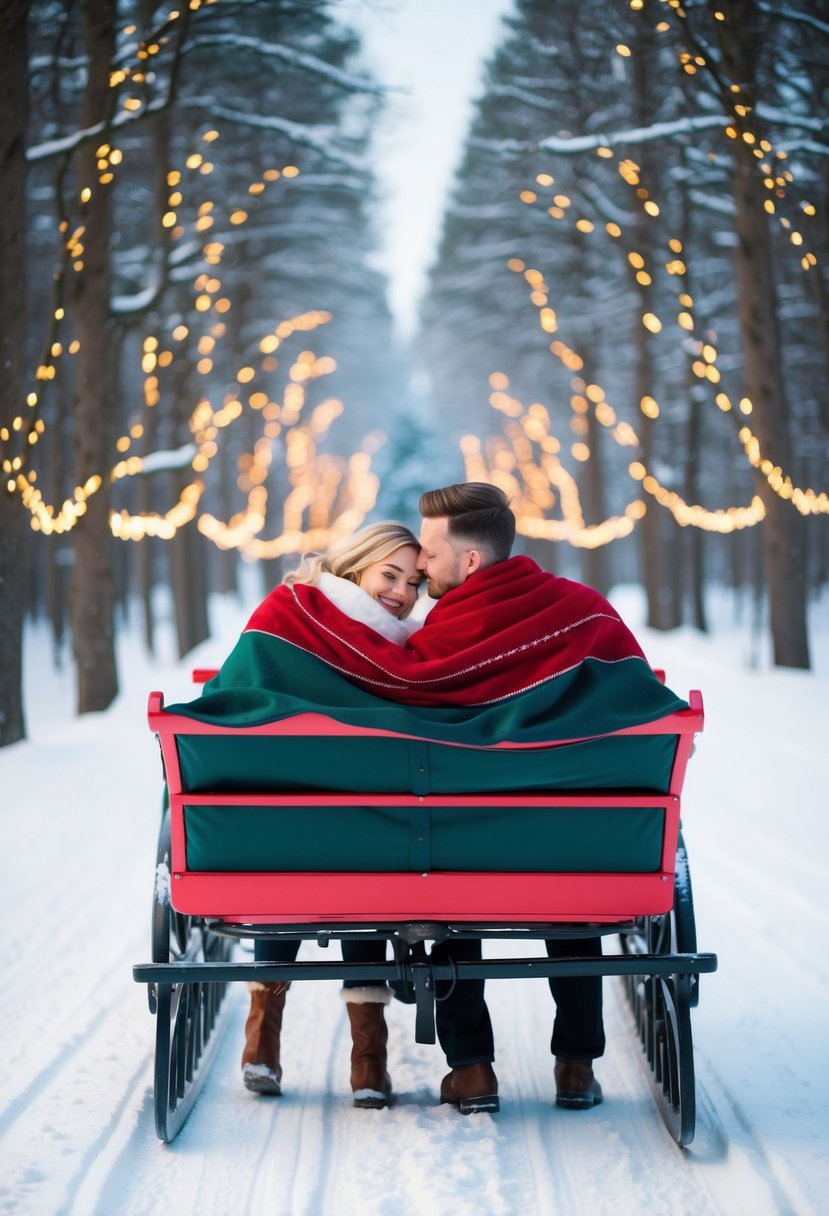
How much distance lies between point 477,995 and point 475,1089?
280mm

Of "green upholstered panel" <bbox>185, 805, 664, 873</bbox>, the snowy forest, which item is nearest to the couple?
"green upholstered panel" <bbox>185, 805, 664, 873</bbox>

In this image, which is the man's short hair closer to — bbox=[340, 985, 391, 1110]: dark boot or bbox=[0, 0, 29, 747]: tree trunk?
bbox=[340, 985, 391, 1110]: dark boot

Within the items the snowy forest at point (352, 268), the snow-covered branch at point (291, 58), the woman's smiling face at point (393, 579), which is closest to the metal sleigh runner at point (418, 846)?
the woman's smiling face at point (393, 579)

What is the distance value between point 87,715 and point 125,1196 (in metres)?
10.3

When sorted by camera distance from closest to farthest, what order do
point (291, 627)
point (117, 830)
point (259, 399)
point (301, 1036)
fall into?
point (291, 627) < point (301, 1036) < point (117, 830) < point (259, 399)

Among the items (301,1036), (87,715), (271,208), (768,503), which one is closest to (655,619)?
(768,503)

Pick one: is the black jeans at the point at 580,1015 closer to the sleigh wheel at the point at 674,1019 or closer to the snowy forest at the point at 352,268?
the sleigh wheel at the point at 674,1019

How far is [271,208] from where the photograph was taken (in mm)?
21156

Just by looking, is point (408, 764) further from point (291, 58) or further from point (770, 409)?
point (770, 409)

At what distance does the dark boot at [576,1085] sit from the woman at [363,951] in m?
0.55

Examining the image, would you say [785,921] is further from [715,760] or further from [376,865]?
[715,760]

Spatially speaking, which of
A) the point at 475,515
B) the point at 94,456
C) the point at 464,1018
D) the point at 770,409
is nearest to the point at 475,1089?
the point at 464,1018

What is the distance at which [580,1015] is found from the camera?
3.83 meters

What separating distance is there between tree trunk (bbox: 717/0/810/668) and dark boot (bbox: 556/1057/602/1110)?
36.0 feet
